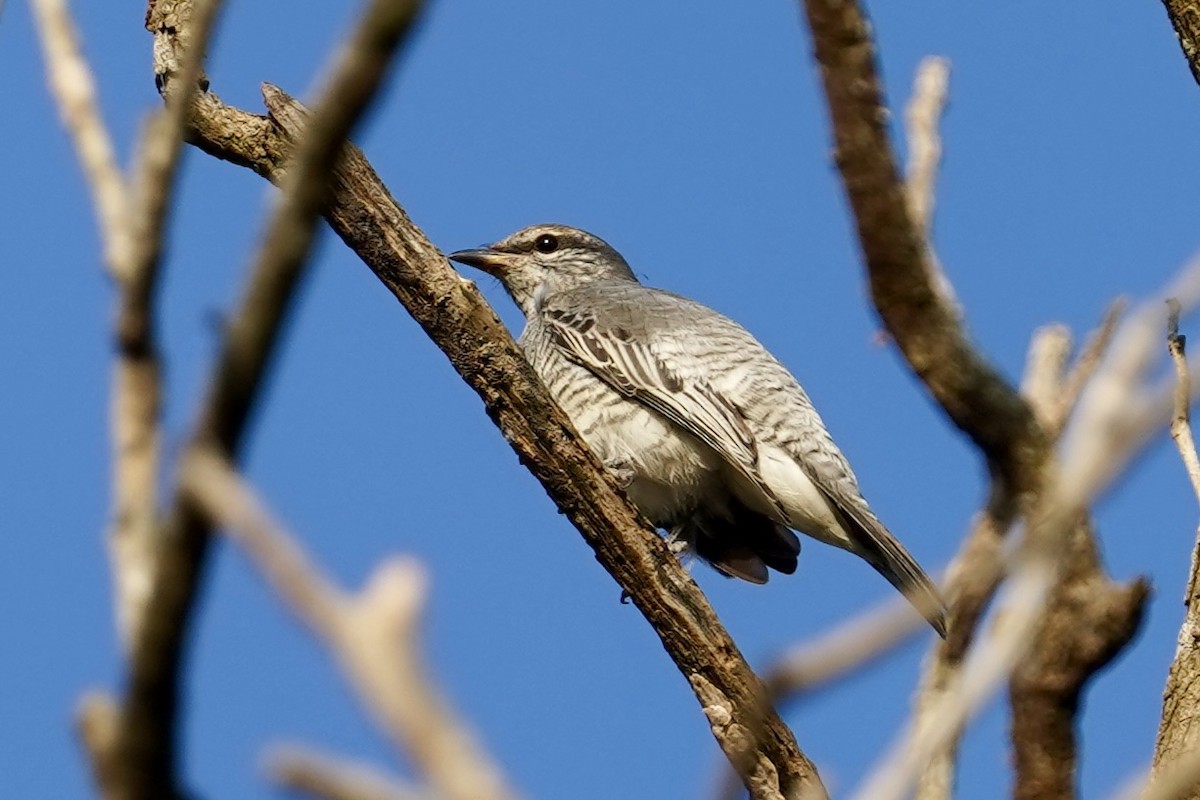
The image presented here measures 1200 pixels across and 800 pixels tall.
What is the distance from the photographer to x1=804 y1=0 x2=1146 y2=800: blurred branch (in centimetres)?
203

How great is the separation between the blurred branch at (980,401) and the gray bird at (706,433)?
4.92 meters

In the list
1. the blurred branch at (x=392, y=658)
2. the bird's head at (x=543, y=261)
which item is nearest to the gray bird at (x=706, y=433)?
the bird's head at (x=543, y=261)

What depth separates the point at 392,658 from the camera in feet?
3.60

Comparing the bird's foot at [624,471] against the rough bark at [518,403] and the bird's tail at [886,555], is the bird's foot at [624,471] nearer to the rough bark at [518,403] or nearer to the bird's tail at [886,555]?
the bird's tail at [886,555]

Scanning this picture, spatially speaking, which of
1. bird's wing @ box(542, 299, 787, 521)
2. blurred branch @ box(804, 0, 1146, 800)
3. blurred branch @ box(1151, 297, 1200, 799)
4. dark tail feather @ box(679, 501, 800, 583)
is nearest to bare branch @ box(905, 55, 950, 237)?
blurred branch @ box(804, 0, 1146, 800)

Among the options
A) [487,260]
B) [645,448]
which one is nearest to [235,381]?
[645,448]

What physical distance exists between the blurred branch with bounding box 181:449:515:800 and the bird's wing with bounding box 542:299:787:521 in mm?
6375

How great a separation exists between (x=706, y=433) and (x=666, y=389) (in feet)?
1.05

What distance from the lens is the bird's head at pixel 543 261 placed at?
9.52 metres

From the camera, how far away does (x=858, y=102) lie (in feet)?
7.16

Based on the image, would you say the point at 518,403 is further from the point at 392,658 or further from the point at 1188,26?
the point at 392,658

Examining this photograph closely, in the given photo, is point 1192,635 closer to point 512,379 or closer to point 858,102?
point 512,379

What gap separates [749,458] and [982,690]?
20.1ft

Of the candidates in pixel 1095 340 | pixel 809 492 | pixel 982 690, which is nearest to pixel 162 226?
pixel 982 690
